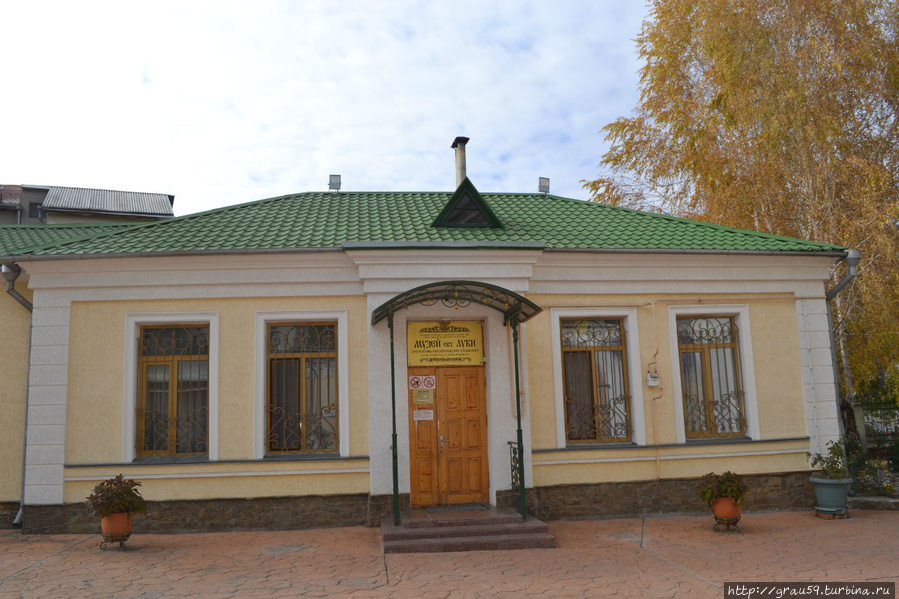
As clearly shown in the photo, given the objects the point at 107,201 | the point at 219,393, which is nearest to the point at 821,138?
the point at 219,393

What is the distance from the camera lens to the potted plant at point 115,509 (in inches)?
313

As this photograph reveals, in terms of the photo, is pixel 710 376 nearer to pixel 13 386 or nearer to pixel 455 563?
pixel 455 563

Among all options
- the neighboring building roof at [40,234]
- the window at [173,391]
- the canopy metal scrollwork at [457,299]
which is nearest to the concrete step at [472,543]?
the canopy metal scrollwork at [457,299]

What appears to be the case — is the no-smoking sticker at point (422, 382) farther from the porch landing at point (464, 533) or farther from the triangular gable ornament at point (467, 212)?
the triangular gable ornament at point (467, 212)

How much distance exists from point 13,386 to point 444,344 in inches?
242

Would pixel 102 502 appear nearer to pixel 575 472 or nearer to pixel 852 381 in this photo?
pixel 575 472

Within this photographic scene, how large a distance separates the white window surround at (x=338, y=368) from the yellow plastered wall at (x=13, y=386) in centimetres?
334

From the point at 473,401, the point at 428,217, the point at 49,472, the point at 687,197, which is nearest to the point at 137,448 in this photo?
the point at 49,472

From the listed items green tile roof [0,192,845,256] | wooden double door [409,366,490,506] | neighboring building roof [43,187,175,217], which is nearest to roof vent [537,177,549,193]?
green tile roof [0,192,845,256]

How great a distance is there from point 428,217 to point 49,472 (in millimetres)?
6582

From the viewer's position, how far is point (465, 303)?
9.53 metres

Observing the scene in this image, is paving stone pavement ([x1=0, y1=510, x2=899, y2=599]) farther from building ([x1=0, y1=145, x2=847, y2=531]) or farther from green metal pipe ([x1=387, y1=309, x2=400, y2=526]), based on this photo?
building ([x1=0, y1=145, x2=847, y2=531])

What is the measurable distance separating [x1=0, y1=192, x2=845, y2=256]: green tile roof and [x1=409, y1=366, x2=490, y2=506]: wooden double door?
197cm

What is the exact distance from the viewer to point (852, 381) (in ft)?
43.5
